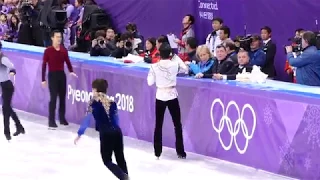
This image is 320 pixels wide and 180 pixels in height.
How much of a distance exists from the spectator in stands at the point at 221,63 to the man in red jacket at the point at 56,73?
303 cm

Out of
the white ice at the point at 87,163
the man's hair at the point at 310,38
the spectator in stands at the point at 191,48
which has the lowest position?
the white ice at the point at 87,163

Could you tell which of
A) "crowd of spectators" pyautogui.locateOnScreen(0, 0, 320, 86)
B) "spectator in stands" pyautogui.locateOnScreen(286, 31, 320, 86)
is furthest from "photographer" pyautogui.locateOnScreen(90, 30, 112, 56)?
"spectator in stands" pyautogui.locateOnScreen(286, 31, 320, 86)

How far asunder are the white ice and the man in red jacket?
898 mm

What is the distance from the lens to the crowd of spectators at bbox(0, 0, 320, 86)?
35.3ft

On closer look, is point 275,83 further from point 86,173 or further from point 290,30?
point 290,30

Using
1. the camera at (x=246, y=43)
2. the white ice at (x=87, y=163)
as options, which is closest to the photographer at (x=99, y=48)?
the white ice at (x=87, y=163)

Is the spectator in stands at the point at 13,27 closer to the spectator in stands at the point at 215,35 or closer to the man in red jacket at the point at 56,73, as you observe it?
the man in red jacket at the point at 56,73

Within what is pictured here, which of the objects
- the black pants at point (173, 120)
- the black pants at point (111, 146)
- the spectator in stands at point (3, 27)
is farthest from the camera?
the spectator in stands at point (3, 27)

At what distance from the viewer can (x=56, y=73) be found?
13719 millimetres

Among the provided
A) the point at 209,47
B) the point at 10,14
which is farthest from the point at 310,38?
the point at 10,14

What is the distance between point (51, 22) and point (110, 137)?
396 inches

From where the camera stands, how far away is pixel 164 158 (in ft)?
37.0

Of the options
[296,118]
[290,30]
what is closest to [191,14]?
[290,30]

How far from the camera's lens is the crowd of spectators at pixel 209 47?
35.3ft
